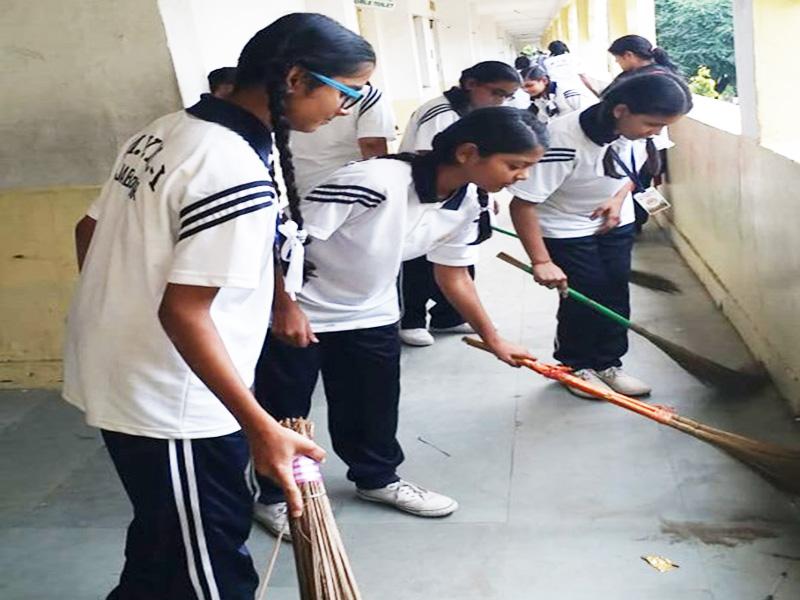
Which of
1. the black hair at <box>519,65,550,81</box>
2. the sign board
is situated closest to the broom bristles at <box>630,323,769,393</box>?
the sign board

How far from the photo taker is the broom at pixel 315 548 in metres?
1.61

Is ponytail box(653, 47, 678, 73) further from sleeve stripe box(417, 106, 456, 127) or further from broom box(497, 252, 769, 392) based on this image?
broom box(497, 252, 769, 392)

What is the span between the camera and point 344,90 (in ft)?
5.25

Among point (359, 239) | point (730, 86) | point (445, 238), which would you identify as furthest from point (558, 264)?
point (730, 86)

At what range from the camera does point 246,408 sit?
4.83 feet

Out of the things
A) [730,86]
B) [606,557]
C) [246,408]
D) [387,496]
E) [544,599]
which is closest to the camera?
[246,408]

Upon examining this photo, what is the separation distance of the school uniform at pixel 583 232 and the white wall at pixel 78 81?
61.4 inches

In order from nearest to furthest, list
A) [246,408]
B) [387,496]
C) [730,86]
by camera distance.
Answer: [246,408] → [387,496] → [730,86]

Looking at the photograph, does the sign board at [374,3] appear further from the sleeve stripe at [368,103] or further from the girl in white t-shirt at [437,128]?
the sleeve stripe at [368,103]

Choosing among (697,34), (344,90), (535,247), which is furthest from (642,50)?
(697,34)

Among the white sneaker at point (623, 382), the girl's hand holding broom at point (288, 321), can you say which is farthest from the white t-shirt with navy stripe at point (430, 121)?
the girl's hand holding broom at point (288, 321)

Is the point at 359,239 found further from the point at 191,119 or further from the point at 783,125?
the point at 783,125

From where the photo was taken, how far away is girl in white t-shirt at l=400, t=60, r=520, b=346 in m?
4.15

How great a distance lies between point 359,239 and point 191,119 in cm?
96
